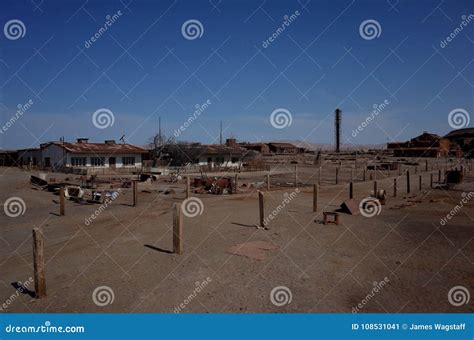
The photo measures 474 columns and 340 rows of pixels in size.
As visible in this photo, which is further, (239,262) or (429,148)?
(429,148)

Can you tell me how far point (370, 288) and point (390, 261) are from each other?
239 centimetres

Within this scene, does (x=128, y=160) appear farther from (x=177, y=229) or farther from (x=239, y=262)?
(x=239, y=262)

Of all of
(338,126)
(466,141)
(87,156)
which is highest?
(338,126)

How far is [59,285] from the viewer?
9133 mm

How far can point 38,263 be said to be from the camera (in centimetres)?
838

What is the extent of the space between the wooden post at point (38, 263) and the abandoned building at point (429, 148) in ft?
296

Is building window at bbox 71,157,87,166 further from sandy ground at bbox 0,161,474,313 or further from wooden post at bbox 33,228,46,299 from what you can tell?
wooden post at bbox 33,228,46,299

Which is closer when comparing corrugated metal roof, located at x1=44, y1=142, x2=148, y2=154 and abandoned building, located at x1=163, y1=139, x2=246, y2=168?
corrugated metal roof, located at x1=44, y1=142, x2=148, y2=154

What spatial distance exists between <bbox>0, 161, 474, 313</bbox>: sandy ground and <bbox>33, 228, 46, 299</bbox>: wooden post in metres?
0.24

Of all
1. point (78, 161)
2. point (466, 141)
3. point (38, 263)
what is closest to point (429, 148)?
point (466, 141)

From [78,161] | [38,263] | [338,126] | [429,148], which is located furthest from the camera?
[338,126]

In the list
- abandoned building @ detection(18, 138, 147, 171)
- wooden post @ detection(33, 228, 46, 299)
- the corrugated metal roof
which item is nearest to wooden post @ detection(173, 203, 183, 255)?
wooden post @ detection(33, 228, 46, 299)

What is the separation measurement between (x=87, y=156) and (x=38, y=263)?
1719 inches

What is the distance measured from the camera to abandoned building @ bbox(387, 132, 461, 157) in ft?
284
